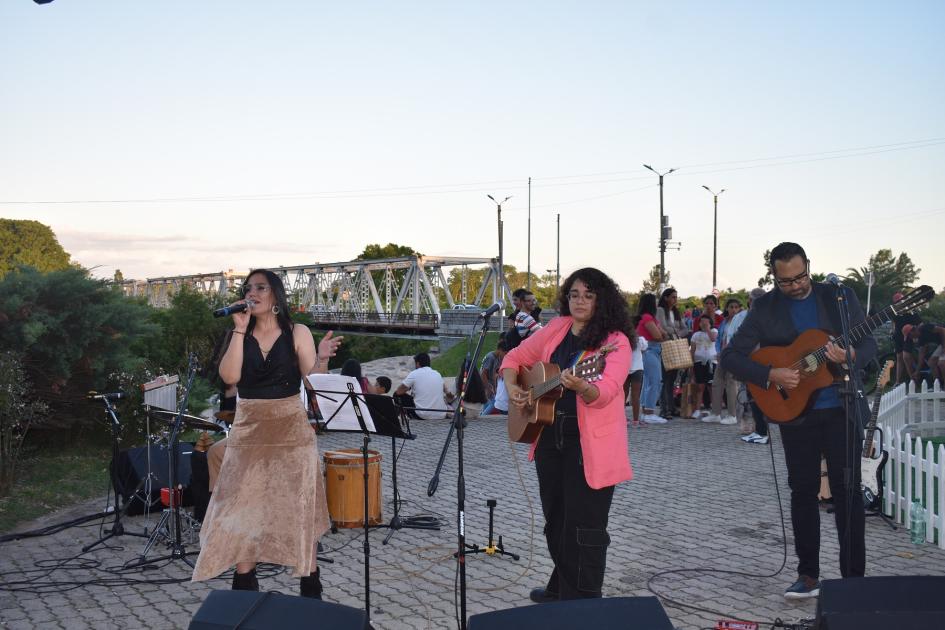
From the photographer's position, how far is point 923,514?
22.7ft

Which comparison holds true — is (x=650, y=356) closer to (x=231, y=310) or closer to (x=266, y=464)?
(x=266, y=464)

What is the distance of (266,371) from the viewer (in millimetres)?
4527

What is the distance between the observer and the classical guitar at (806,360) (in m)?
4.88

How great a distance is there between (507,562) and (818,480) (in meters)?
2.44

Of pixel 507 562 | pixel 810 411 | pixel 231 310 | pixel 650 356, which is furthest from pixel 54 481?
pixel 650 356

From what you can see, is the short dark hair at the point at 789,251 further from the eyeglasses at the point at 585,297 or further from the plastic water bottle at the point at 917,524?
the plastic water bottle at the point at 917,524

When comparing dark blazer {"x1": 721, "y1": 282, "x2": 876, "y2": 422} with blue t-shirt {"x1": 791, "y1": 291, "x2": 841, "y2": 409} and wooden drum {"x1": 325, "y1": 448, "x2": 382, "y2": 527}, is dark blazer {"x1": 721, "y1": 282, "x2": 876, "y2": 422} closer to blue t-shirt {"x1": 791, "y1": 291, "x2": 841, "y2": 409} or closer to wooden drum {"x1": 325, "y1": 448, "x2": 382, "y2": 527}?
blue t-shirt {"x1": 791, "y1": 291, "x2": 841, "y2": 409}

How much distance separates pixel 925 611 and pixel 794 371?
88.0 inches

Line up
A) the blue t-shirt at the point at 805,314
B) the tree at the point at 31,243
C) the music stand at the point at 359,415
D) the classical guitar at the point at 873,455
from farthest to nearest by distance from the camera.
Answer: the tree at the point at 31,243 → the classical guitar at the point at 873,455 → the music stand at the point at 359,415 → the blue t-shirt at the point at 805,314

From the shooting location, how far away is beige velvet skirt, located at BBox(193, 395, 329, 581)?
4.32 meters

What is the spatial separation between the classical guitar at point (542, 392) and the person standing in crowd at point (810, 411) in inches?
58.6

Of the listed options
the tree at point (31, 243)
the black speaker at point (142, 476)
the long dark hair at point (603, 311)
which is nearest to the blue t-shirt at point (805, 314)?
the long dark hair at point (603, 311)

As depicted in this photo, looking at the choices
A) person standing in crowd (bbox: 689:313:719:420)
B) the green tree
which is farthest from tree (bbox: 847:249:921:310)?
the green tree

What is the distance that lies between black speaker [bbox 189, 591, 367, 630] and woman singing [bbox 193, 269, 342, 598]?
4.58 feet
